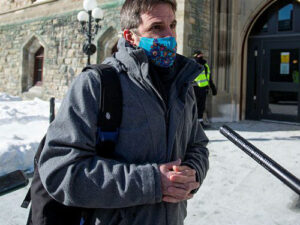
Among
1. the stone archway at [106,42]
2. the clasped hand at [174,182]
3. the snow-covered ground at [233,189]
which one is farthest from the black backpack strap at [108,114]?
the stone archway at [106,42]

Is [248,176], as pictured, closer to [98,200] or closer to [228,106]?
[98,200]

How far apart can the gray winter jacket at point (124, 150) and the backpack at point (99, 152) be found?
3 cm

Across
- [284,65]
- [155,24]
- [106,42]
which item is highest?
[106,42]

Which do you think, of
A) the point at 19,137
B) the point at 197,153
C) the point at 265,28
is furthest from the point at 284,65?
the point at 197,153

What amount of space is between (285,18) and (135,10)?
811cm

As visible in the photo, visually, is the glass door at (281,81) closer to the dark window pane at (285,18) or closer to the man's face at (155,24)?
the dark window pane at (285,18)

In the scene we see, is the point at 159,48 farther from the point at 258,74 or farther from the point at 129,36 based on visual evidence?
the point at 258,74

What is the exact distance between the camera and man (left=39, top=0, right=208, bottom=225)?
1001 millimetres

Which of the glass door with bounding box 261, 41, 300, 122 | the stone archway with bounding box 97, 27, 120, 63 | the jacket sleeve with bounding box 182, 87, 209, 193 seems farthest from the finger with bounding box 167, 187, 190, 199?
the stone archway with bounding box 97, 27, 120, 63

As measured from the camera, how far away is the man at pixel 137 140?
100 centimetres

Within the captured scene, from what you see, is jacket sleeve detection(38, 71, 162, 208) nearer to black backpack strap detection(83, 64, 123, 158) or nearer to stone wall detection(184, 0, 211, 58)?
black backpack strap detection(83, 64, 123, 158)

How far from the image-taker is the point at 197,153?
1.41 metres

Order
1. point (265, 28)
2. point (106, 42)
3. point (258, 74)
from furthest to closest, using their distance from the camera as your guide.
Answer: point (106, 42) → point (258, 74) → point (265, 28)

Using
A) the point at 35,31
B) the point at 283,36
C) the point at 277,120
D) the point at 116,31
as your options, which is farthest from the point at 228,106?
the point at 35,31
